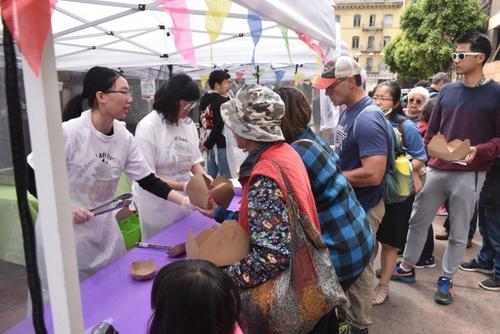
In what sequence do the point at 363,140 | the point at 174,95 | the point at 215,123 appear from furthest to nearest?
the point at 215,123
the point at 174,95
the point at 363,140

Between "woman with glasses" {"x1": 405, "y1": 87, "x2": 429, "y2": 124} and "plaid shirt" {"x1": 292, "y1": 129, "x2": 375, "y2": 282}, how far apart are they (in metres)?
2.67

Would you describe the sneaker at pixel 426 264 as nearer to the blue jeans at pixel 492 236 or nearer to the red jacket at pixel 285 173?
the blue jeans at pixel 492 236

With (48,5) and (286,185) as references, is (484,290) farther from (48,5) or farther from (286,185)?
(48,5)

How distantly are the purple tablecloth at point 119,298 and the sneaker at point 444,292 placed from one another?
2.18 meters

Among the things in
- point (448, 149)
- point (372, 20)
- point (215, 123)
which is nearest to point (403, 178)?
point (448, 149)

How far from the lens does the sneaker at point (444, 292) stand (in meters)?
2.73

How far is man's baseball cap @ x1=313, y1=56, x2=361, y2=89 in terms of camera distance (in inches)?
79.6

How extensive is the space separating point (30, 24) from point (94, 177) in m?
1.33

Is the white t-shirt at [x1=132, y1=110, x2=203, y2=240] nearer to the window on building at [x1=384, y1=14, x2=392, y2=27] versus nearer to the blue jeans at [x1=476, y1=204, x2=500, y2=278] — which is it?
the blue jeans at [x1=476, y1=204, x2=500, y2=278]

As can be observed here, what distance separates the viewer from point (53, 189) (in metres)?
0.64

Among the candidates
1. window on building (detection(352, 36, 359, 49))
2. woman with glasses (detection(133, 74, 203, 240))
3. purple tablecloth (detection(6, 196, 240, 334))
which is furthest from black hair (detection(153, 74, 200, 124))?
window on building (detection(352, 36, 359, 49))

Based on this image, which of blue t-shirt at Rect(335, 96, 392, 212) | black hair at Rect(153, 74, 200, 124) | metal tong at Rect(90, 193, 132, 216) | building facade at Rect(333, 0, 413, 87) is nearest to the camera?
metal tong at Rect(90, 193, 132, 216)

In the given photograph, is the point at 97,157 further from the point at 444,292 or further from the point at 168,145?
the point at 444,292

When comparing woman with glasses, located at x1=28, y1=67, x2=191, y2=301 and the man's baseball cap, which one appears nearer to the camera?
woman with glasses, located at x1=28, y1=67, x2=191, y2=301
